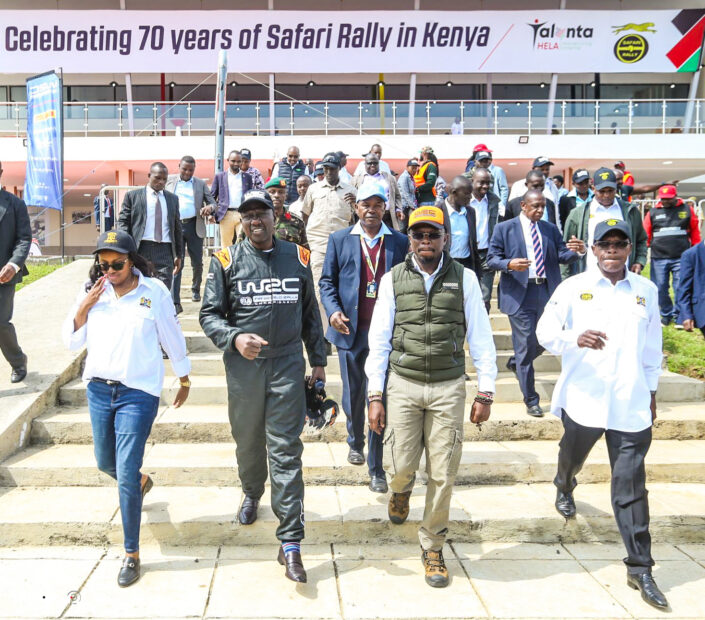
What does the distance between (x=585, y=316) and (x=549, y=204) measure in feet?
15.8

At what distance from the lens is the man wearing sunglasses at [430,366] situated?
379 cm

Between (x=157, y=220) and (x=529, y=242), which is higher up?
(x=157, y=220)

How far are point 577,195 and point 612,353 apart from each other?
20.3 ft

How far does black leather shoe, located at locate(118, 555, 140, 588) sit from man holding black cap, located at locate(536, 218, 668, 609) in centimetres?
272

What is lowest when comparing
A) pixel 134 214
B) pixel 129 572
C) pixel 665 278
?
pixel 129 572

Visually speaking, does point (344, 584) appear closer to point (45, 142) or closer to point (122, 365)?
point (122, 365)

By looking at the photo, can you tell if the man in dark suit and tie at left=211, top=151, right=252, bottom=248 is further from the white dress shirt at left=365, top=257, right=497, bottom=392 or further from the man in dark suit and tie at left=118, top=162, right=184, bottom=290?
the white dress shirt at left=365, top=257, right=497, bottom=392

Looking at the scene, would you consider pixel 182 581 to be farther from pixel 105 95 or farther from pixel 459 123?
pixel 105 95

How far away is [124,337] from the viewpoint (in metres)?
3.88

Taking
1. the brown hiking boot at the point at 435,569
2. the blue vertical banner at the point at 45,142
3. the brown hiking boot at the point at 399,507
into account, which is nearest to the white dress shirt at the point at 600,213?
the brown hiking boot at the point at 399,507

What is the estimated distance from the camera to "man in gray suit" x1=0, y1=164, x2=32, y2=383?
584 centimetres

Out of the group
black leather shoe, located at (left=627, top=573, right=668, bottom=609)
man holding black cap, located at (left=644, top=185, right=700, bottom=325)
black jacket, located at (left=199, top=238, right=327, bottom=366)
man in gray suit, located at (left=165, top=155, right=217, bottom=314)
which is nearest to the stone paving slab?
black leather shoe, located at (left=627, top=573, right=668, bottom=609)

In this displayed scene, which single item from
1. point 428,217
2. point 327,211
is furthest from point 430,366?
point 327,211

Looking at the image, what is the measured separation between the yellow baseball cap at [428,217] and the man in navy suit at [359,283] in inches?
40.2
